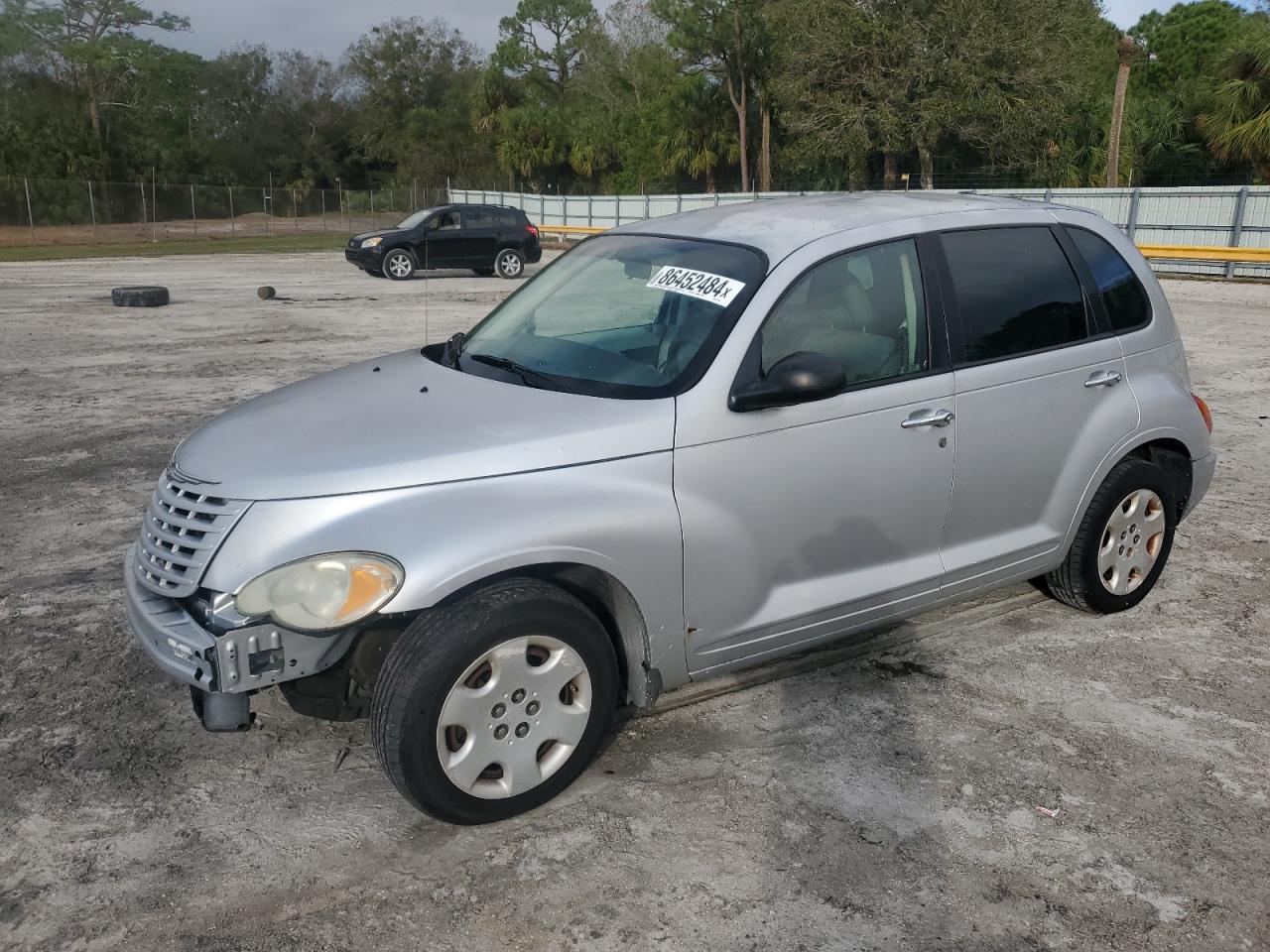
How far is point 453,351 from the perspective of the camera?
428cm

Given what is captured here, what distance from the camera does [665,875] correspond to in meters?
3.04

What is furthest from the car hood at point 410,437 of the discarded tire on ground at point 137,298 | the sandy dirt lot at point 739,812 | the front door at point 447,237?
the front door at point 447,237

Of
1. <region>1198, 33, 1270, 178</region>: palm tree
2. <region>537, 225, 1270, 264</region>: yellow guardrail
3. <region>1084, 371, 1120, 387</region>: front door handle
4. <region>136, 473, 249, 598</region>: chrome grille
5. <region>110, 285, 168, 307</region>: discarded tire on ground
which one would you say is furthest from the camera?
<region>1198, 33, 1270, 178</region>: palm tree

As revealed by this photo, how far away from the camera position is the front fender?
2.98 m

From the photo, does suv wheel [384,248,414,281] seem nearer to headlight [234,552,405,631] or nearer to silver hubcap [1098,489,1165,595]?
silver hubcap [1098,489,1165,595]

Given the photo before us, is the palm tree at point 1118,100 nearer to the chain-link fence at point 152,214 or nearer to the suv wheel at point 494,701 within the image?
the suv wheel at point 494,701

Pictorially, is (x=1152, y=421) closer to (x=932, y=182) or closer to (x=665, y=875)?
(x=665, y=875)

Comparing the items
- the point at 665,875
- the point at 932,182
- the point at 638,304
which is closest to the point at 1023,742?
the point at 665,875

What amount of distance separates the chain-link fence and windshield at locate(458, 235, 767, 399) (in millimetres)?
38588

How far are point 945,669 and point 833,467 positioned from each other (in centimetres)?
115

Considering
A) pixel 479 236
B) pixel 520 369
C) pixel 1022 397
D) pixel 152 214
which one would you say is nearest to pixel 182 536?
pixel 520 369

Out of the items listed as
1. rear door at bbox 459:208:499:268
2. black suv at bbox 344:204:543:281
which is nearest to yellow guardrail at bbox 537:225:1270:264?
black suv at bbox 344:204:543:281

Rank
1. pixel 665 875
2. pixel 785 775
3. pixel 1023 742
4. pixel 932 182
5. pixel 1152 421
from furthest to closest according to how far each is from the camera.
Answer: pixel 932 182, pixel 1152 421, pixel 1023 742, pixel 785 775, pixel 665 875

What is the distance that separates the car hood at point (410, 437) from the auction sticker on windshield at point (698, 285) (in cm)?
51
